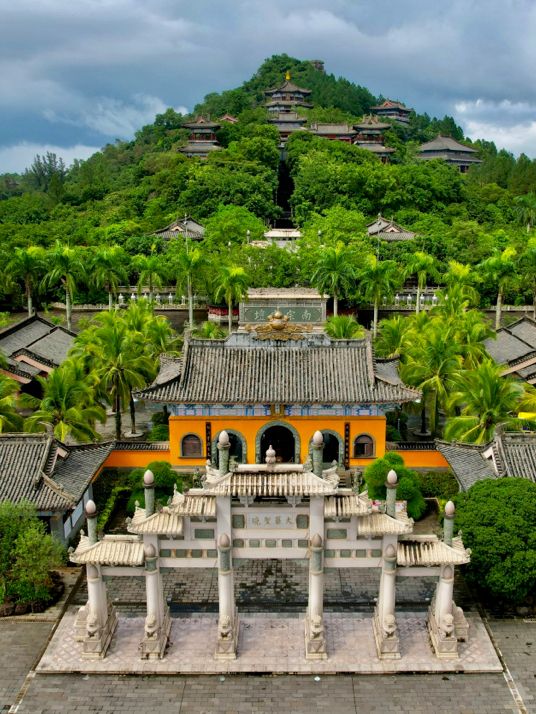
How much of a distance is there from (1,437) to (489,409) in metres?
18.4

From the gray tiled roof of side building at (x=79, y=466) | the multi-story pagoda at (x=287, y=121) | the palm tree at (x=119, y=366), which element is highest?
the multi-story pagoda at (x=287, y=121)

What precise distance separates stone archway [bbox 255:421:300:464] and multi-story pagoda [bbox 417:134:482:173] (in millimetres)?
95679

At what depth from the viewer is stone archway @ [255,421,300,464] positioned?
29766 mm

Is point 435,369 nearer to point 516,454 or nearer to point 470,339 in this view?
point 470,339

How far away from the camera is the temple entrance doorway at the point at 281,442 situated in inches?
1187

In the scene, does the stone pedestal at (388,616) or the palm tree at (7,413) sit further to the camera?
the palm tree at (7,413)

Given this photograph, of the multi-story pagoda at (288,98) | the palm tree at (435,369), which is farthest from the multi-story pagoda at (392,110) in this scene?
the palm tree at (435,369)

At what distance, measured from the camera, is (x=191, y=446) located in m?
30.3

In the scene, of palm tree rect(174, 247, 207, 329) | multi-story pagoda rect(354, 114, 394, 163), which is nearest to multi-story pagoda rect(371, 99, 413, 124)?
multi-story pagoda rect(354, 114, 394, 163)

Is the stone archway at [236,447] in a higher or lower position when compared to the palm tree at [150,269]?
lower

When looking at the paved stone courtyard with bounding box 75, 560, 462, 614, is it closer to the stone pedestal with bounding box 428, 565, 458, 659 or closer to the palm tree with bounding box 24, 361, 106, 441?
the stone pedestal with bounding box 428, 565, 458, 659

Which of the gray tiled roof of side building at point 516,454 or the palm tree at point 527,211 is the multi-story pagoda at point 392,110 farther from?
the gray tiled roof of side building at point 516,454

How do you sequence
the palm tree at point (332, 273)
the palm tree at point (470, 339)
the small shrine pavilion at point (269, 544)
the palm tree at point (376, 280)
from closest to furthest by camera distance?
the small shrine pavilion at point (269, 544), the palm tree at point (470, 339), the palm tree at point (376, 280), the palm tree at point (332, 273)

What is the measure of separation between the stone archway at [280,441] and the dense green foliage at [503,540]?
30.4 ft
